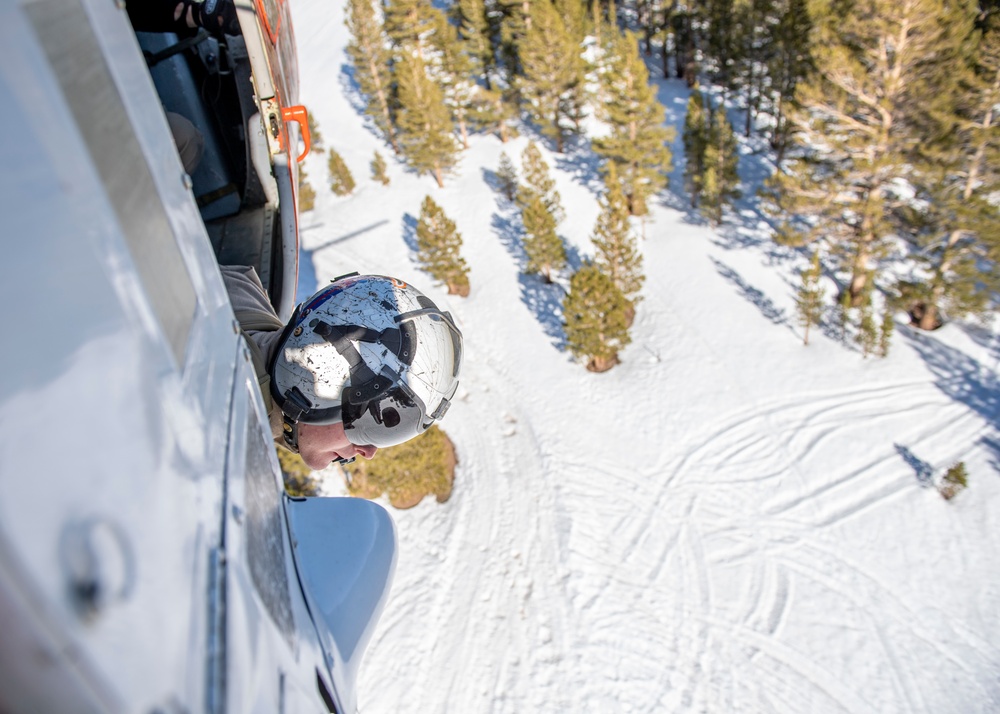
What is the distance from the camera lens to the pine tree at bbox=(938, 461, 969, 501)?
46.2 feet

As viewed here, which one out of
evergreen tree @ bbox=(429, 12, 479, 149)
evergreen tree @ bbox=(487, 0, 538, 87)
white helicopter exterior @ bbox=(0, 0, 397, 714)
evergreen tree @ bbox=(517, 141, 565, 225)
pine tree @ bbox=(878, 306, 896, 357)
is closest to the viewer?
white helicopter exterior @ bbox=(0, 0, 397, 714)

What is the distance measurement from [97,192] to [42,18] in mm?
205

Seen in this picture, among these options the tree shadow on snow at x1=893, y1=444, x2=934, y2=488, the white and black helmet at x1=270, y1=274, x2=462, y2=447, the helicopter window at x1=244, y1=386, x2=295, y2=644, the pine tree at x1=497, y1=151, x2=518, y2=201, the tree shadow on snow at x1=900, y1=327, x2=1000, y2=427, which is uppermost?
the helicopter window at x1=244, y1=386, x2=295, y2=644

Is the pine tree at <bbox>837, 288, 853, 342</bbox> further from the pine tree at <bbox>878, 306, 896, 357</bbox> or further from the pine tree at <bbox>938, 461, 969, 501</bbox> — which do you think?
the pine tree at <bbox>938, 461, 969, 501</bbox>

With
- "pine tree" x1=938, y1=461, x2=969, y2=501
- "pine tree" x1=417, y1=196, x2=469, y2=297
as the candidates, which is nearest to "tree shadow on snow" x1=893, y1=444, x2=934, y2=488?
"pine tree" x1=938, y1=461, x2=969, y2=501

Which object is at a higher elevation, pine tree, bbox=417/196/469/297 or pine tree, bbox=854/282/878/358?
pine tree, bbox=417/196/469/297

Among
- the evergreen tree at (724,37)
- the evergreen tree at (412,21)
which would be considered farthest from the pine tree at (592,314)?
the evergreen tree at (724,37)

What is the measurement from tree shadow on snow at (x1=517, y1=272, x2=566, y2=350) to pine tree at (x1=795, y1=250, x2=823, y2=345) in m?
6.97

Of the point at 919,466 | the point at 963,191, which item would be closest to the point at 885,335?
the point at 919,466

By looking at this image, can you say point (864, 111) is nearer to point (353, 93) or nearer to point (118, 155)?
point (118, 155)

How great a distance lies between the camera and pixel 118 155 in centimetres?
89

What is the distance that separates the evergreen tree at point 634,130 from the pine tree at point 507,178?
3.34 meters

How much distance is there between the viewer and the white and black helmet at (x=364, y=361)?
252 centimetres

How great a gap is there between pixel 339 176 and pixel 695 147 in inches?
538
